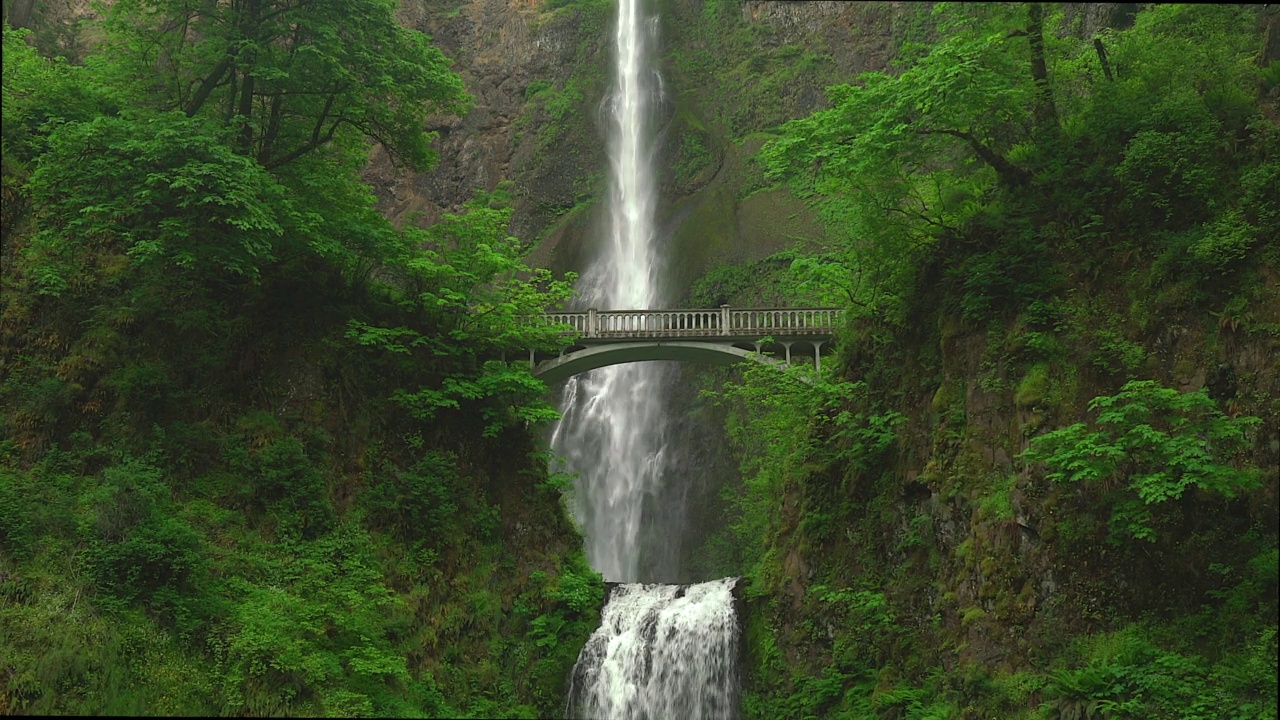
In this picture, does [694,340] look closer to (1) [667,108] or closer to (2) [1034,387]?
(2) [1034,387]

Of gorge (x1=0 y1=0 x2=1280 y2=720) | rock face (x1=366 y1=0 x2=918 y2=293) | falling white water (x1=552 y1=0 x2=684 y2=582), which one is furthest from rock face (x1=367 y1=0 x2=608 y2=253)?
gorge (x1=0 y1=0 x2=1280 y2=720)

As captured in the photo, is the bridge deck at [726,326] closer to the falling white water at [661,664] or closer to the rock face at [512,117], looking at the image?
the falling white water at [661,664]

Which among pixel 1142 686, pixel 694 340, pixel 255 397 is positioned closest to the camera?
pixel 1142 686

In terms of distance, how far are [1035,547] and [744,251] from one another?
78.9ft

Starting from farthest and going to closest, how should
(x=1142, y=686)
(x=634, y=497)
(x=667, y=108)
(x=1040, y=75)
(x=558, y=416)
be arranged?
(x=667, y=108), (x=634, y=497), (x=558, y=416), (x=1040, y=75), (x=1142, y=686)

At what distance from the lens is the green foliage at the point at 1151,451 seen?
31.7ft

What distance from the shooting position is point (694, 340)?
24.3 metres

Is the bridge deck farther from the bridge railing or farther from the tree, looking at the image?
the tree

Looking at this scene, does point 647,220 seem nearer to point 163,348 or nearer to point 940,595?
point 163,348

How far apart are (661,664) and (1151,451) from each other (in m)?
9.89

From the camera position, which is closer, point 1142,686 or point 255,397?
point 1142,686

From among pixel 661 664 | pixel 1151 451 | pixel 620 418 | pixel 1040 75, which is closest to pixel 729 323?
pixel 620 418

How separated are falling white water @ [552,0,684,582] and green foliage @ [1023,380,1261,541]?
2029 cm

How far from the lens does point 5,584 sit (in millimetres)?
11531
